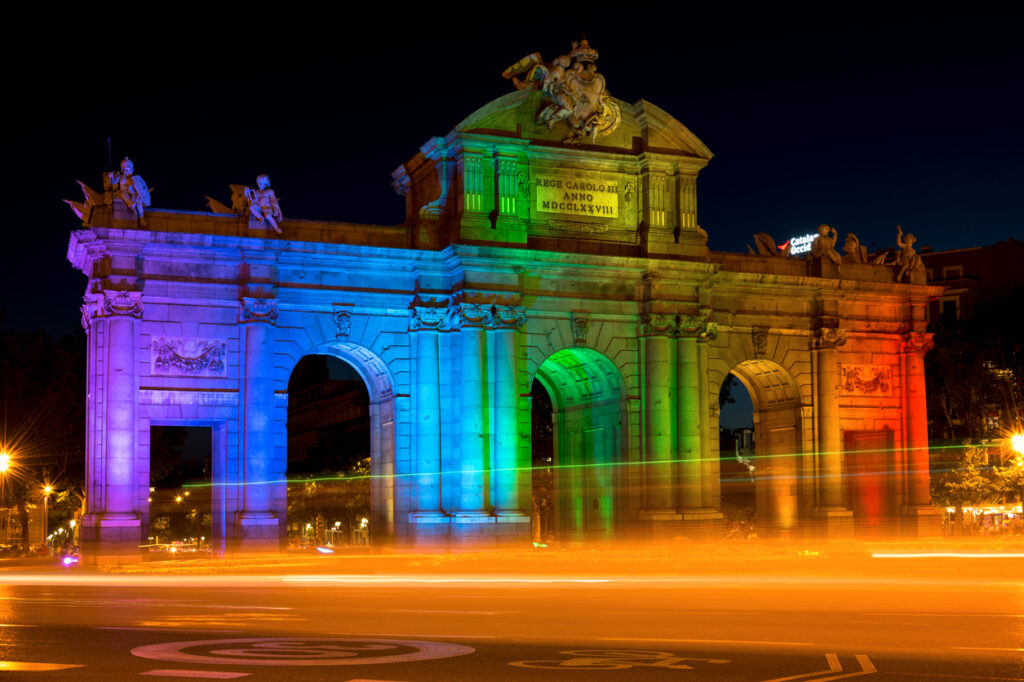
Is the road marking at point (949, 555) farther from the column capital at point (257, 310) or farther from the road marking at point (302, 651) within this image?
the road marking at point (302, 651)

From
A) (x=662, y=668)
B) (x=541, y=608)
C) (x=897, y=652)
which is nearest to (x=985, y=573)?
(x=541, y=608)

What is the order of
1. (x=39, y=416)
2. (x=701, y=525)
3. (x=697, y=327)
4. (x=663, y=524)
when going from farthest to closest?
(x=39, y=416) < (x=697, y=327) < (x=701, y=525) < (x=663, y=524)

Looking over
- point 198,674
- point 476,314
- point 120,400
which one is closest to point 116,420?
point 120,400

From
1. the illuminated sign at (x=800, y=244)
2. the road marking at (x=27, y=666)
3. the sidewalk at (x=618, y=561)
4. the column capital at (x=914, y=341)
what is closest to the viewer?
the road marking at (x=27, y=666)

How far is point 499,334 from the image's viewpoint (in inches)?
1740

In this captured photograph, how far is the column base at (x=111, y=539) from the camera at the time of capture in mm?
38594

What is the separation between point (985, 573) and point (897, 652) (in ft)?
62.3

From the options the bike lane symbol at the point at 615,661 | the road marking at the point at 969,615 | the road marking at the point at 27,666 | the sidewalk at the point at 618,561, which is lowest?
the sidewalk at the point at 618,561

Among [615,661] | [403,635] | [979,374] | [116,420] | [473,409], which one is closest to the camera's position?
[615,661]

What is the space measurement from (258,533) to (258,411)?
3.99m

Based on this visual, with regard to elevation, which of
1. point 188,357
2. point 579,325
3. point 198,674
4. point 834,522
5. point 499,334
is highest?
point 579,325

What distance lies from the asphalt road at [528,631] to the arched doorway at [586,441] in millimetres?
17768

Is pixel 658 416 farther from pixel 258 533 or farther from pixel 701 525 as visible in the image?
pixel 258 533

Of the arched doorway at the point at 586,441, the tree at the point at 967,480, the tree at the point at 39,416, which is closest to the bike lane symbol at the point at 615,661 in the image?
the arched doorway at the point at 586,441
